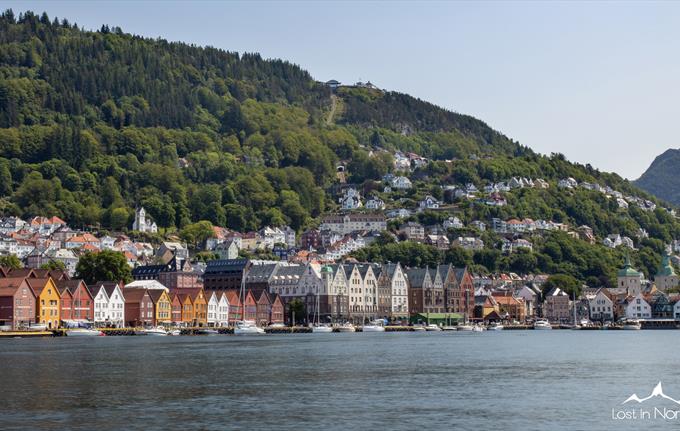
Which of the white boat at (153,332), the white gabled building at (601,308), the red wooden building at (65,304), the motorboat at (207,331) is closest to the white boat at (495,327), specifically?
the white gabled building at (601,308)

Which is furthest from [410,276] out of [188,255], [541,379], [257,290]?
[541,379]

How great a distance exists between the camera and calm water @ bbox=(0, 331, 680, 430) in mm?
36844

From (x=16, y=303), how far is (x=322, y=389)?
224 ft

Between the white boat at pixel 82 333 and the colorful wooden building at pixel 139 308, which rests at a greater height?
the colorful wooden building at pixel 139 308

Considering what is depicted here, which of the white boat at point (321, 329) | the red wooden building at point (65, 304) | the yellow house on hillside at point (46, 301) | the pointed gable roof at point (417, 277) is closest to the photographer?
the yellow house on hillside at point (46, 301)

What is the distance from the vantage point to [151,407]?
40125mm

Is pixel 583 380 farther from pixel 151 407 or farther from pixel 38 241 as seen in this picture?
pixel 38 241

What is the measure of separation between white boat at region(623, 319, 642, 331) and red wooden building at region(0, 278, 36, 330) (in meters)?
86.5

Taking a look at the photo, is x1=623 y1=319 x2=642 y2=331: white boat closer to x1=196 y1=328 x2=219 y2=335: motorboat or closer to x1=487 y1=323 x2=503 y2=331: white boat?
x1=487 y1=323 x2=503 y2=331: white boat

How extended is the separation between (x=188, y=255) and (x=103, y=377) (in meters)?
135

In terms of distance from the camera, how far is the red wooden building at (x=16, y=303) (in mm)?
107438

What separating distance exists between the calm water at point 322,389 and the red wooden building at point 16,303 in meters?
33.0

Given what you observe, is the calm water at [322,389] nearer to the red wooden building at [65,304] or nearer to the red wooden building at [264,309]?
the red wooden building at [65,304]

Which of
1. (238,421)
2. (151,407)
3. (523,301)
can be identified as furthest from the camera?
(523,301)
